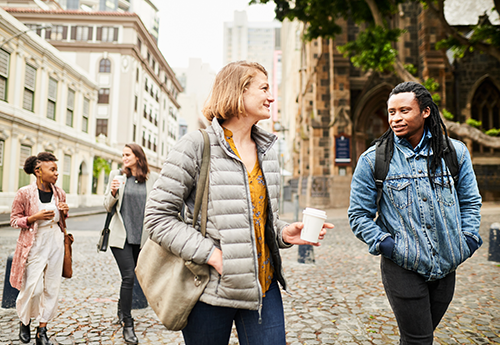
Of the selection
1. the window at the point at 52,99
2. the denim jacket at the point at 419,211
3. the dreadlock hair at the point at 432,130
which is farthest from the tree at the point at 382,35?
the window at the point at 52,99

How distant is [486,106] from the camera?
845 inches

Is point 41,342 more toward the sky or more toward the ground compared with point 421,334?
more toward the ground

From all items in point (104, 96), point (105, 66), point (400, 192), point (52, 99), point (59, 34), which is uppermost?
point (105, 66)

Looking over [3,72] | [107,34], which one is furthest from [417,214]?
[107,34]

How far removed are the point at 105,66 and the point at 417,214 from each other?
38.9 meters

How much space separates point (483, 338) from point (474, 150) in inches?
814

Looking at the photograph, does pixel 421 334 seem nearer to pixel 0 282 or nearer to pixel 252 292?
pixel 252 292

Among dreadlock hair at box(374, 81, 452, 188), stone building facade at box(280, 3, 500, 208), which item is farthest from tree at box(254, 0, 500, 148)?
dreadlock hair at box(374, 81, 452, 188)

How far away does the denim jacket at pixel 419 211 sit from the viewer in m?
2.09

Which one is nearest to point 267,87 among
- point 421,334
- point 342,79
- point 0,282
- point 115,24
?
point 421,334

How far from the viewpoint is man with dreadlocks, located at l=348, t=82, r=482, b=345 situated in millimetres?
2104

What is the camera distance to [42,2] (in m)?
10.8

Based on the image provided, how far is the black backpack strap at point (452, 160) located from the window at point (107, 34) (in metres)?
36.8

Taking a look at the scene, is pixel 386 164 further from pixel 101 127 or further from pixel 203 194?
pixel 101 127
